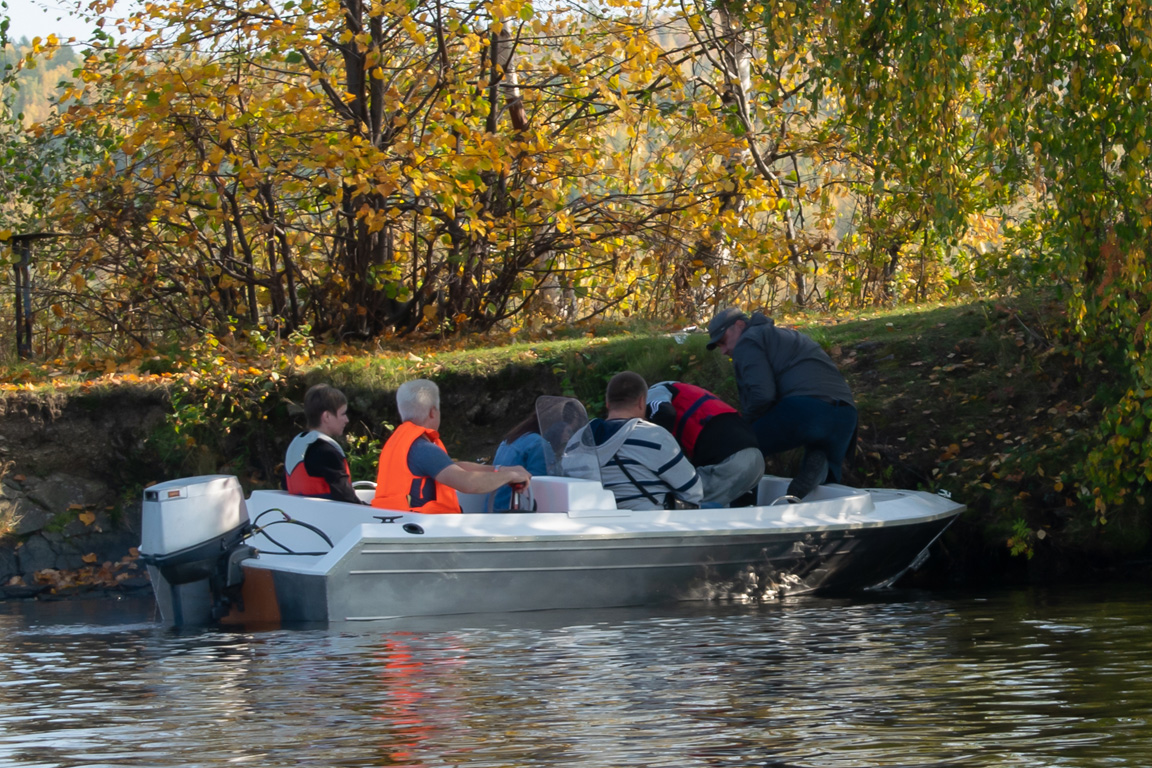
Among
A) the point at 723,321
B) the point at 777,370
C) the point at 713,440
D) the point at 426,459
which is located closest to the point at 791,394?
the point at 777,370

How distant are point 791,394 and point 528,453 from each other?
1954mm

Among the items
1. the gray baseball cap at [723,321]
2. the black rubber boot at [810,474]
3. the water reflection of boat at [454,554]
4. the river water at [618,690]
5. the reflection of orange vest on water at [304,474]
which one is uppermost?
the gray baseball cap at [723,321]

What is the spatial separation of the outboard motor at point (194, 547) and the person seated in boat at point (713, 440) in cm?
287

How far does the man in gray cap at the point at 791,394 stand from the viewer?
9.65 m

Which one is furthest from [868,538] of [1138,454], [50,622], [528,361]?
[50,622]

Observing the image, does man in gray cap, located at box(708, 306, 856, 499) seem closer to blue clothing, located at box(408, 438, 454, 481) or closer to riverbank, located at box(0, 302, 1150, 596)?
riverbank, located at box(0, 302, 1150, 596)

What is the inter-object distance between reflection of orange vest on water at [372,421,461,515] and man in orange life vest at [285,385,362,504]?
411 millimetres

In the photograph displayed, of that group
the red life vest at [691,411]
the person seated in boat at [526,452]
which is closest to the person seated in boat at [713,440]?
the red life vest at [691,411]

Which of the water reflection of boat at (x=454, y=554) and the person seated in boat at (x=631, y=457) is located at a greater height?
the person seated in boat at (x=631, y=457)

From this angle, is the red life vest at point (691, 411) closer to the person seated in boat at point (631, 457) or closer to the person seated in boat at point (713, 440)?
the person seated in boat at point (713, 440)

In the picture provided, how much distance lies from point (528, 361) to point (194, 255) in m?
5.29

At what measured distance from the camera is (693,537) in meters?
8.71

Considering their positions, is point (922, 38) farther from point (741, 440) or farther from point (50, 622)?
point (50, 622)

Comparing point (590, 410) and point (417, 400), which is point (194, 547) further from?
point (590, 410)
